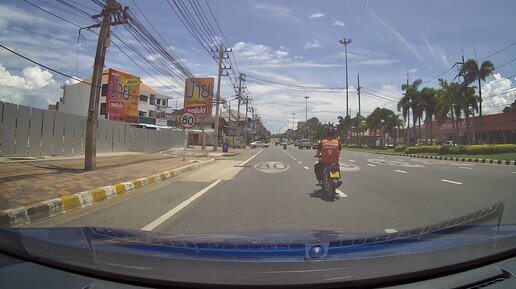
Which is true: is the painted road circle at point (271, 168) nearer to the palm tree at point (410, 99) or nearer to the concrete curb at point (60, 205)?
the concrete curb at point (60, 205)

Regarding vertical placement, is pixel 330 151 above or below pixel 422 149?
below

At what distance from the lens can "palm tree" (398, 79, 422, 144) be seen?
1997 inches

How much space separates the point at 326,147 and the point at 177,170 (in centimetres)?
759

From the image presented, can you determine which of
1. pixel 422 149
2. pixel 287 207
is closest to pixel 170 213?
pixel 287 207

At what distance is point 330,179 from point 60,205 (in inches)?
224

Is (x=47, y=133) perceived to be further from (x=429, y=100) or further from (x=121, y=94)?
(x=429, y=100)

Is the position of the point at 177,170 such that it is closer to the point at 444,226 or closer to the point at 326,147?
the point at 326,147

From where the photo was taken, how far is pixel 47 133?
63.5 ft

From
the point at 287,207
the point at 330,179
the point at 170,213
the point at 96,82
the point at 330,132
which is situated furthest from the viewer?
the point at 96,82

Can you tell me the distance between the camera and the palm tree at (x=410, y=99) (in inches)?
1997

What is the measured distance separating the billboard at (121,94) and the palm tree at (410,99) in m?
33.4

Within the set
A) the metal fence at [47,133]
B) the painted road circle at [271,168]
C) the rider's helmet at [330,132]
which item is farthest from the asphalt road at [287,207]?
the metal fence at [47,133]

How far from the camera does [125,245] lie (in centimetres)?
286

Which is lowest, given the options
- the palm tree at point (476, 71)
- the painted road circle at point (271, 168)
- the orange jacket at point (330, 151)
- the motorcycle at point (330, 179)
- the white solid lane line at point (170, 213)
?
the white solid lane line at point (170, 213)
